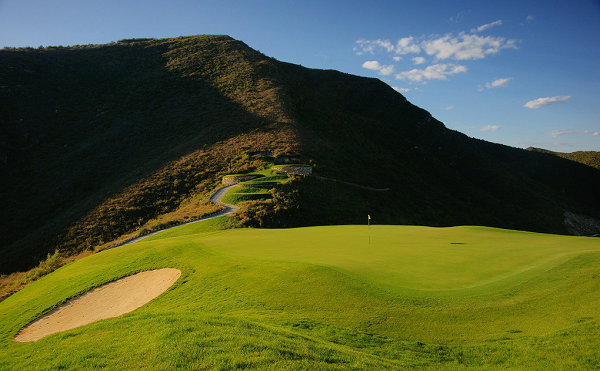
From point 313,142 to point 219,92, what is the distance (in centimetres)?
2546

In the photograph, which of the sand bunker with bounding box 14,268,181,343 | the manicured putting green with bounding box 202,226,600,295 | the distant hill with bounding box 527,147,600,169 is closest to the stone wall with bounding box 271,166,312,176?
the manicured putting green with bounding box 202,226,600,295

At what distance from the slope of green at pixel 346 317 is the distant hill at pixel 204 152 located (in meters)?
16.7

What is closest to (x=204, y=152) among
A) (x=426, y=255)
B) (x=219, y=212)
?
(x=219, y=212)

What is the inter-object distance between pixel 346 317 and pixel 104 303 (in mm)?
8359

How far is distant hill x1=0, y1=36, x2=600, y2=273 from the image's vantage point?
32125mm

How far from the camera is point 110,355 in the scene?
183 inches

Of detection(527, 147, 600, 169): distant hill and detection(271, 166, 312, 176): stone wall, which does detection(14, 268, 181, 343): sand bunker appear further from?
detection(527, 147, 600, 169): distant hill

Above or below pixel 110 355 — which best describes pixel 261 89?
above

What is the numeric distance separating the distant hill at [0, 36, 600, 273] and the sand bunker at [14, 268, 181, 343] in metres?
14.5

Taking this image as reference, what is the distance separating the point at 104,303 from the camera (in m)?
10.1

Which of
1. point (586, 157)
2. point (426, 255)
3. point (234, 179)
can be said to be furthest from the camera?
point (586, 157)

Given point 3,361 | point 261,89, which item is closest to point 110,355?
point 3,361

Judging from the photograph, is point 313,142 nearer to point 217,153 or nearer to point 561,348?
point 217,153

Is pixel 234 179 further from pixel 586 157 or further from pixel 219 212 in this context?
pixel 586 157
